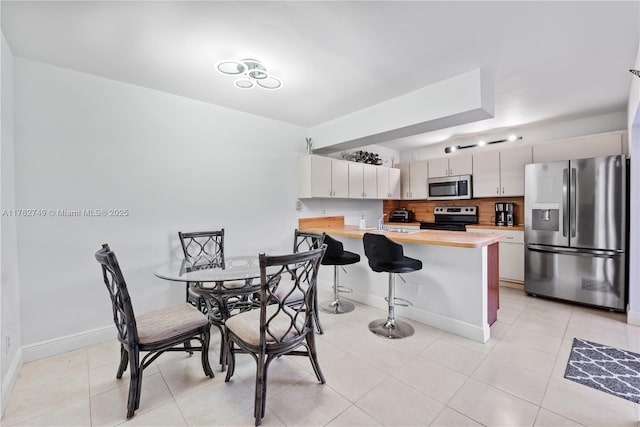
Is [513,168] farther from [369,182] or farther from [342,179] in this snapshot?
[342,179]

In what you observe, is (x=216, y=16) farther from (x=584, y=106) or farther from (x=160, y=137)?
(x=584, y=106)

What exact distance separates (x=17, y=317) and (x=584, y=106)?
6.18 m

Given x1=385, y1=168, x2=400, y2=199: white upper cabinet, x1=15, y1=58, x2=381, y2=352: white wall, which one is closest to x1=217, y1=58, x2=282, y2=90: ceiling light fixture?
x1=15, y1=58, x2=381, y2=352: white wall

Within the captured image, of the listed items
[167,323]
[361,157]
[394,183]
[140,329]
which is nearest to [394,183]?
[394,183]

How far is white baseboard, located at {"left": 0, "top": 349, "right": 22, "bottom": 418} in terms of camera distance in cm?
175

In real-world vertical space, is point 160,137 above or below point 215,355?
above

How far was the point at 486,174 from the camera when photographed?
453 cm

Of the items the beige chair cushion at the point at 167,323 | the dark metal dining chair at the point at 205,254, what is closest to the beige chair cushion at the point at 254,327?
the beige chair cushion at the point at 167,323

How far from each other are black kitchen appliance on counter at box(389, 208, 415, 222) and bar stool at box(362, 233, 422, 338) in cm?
302

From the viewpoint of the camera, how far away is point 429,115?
286 centimetres

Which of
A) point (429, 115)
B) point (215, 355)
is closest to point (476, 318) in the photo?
point (429, 115)

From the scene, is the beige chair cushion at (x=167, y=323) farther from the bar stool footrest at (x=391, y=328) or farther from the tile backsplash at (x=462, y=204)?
the tile backsplash at (x=462, y=204)

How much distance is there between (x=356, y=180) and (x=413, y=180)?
1491 millimetres

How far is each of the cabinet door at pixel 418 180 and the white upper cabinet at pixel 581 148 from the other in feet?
5.67
